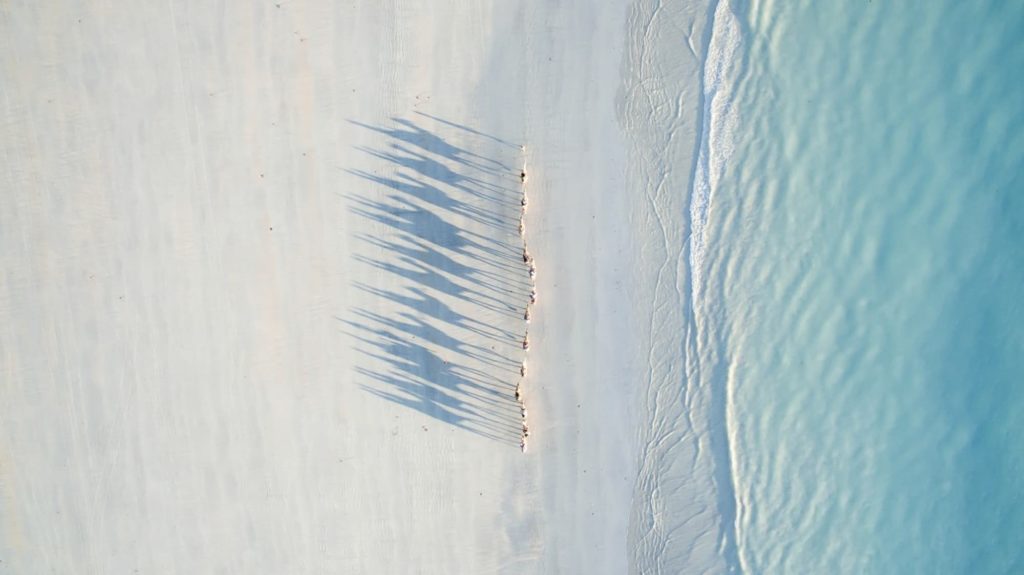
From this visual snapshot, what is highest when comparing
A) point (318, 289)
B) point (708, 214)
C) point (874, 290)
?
point (708, 214)

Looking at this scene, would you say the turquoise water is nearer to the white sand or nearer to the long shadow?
the white sand

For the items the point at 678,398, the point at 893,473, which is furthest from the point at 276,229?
the point at 893,473

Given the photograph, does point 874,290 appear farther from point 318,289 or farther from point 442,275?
point 318,289

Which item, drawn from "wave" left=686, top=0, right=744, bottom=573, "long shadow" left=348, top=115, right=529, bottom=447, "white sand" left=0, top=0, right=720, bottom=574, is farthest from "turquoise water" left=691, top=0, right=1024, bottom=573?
"long shadow" left=348, top=115, right=529, bottom=447

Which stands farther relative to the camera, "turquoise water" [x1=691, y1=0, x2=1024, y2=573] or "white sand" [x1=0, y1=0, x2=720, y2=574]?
"turquoise water" [x1=691, y1=0, x2=1024, y2=573]

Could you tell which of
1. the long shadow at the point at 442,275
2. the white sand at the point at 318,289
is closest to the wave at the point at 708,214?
the white sand at the point at 318,289

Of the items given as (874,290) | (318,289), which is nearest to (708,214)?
(874,290)
